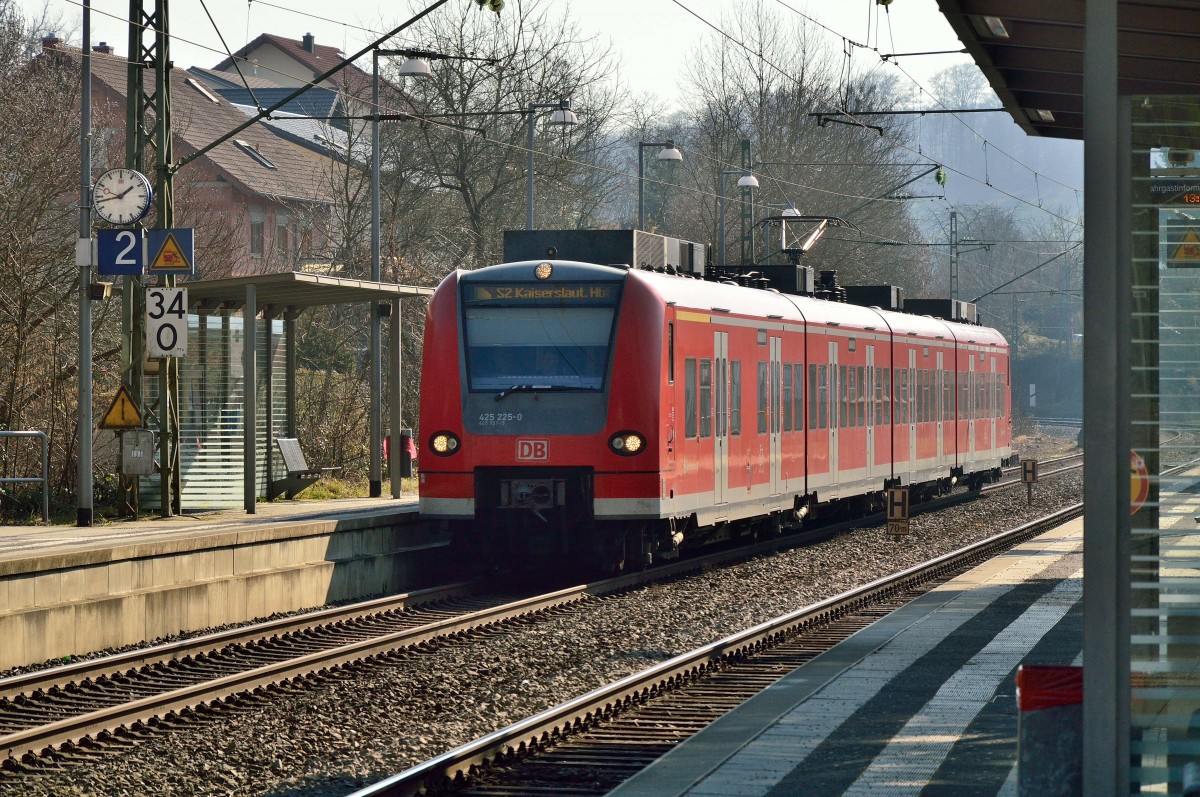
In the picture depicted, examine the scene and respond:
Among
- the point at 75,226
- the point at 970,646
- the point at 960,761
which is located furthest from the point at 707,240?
the point at 960,761

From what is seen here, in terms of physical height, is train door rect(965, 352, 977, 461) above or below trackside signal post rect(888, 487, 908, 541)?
above

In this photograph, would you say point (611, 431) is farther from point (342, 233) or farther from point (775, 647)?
point (342, 233)

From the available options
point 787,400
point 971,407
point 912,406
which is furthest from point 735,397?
point 971,407

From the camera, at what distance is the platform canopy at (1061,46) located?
22.9 feet

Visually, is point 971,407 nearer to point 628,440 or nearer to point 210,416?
point 210,416

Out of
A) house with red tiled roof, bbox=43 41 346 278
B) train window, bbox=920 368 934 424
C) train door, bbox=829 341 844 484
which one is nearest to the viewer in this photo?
train door, bbox=829 341 844 484

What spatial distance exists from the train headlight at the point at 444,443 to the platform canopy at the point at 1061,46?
7.99m

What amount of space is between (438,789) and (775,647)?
542 centimetres

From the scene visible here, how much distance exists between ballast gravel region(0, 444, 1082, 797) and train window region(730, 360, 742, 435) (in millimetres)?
1828

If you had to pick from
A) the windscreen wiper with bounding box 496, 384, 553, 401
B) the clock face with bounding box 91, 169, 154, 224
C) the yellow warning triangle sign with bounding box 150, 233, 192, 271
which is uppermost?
the clock face with bounding box 91, 169, 154, 224

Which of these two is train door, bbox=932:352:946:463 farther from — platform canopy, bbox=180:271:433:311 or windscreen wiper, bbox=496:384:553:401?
windscreen wiper, bbox=496:384:553:401

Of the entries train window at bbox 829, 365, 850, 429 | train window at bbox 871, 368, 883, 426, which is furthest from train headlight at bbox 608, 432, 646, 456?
train window at bbox 871, 368, 883, 426

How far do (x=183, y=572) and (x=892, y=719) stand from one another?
23.4 feet

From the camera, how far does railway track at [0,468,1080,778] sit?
936 cm
